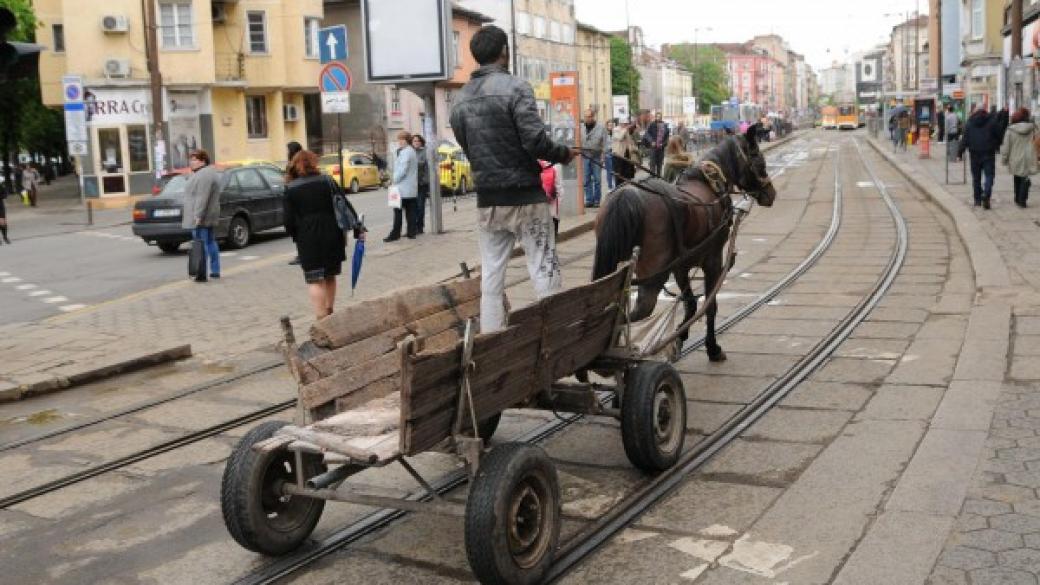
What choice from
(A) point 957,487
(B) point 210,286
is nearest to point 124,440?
(A) point 957,487

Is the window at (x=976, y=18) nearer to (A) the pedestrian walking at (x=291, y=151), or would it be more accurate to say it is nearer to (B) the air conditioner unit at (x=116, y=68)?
(B) the air conditioner unit at (x=116, y=68)

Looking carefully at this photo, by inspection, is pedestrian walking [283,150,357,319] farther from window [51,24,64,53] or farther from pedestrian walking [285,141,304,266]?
window [51,24,64,53]

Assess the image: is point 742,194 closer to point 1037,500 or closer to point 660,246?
point 660,246

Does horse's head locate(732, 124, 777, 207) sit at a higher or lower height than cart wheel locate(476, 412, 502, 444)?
higher

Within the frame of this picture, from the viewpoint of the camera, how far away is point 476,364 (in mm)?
4516

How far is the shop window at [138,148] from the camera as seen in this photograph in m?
38.6

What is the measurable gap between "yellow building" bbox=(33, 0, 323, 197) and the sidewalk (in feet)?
92.6

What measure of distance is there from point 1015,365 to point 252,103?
41.3 metres

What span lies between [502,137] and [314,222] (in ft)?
15.5

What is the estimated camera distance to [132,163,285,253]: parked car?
65.9 ft

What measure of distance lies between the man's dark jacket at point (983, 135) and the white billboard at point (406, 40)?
31.8 ft

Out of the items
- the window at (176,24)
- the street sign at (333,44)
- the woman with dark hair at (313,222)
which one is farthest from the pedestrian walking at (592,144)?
the window at (176,24)

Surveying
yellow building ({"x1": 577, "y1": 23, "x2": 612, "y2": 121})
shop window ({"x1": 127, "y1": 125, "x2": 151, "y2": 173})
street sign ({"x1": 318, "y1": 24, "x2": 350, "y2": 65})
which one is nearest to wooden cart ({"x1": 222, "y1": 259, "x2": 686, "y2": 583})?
street sign ({"x1": 318, "y1": 24, "x2": 350, "y2": 65})

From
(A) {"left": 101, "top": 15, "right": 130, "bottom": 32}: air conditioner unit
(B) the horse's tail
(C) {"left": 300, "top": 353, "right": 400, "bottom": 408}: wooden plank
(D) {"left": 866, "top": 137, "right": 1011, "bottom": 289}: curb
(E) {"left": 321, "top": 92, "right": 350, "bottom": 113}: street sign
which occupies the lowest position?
(D) {"left": 866, "top": 137, "right": 1011, "bottom": 289}: curb
